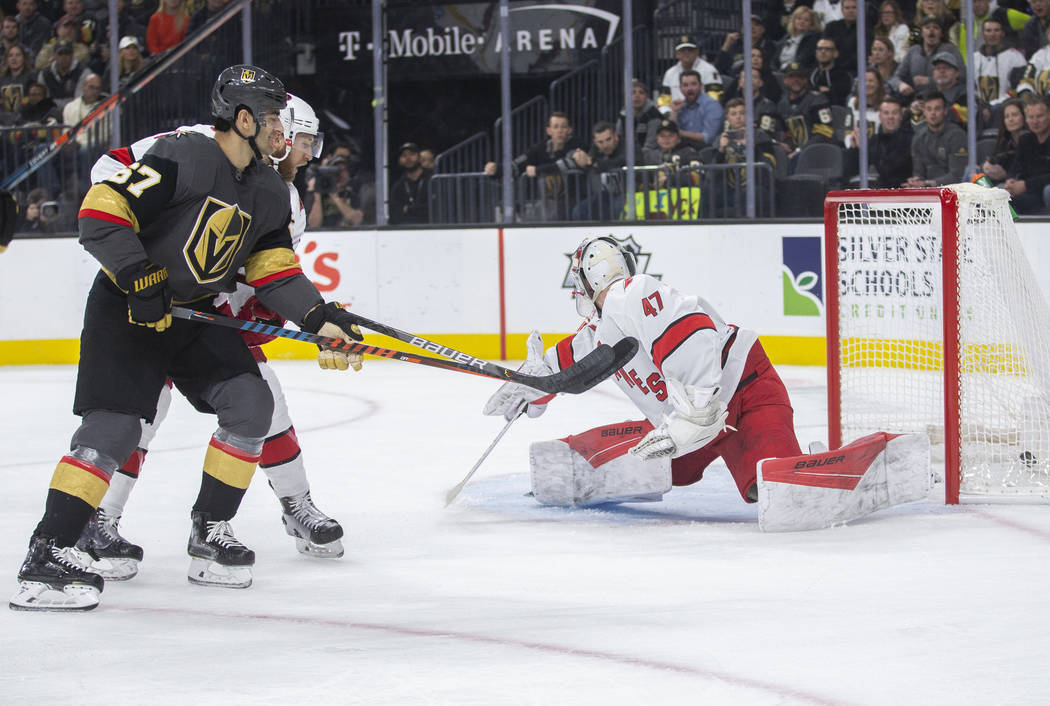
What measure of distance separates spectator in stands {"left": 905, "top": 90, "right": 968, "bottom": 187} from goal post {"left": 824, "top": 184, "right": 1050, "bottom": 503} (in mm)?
2633

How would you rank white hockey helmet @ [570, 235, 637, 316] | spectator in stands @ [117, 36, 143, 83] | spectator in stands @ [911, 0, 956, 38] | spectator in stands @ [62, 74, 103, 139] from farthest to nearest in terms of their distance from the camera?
spectator in stands @ [117, 36, 143, 83] < spectator in stands @ [62, 74, 103, 139] < spectator in stands @ [911, 0, 956, 38] < white hockey helmet @ [570, 235, 637, 316]

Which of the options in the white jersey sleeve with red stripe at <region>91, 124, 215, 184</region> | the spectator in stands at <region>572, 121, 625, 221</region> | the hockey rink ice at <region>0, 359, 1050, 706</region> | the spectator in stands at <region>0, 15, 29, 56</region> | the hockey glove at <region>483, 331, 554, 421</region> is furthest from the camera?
the spectator in stands at <region>0, 15, 29, 56</region>

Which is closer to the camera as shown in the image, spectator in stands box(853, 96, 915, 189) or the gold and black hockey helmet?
the gold and black hockey helmet

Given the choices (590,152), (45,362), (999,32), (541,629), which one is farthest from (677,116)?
(541,629)

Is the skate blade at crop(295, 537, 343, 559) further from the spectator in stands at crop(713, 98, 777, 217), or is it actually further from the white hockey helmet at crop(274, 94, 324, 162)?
the spectator in stands at crop(713, 98, 777, 217)

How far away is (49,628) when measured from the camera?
103 inches

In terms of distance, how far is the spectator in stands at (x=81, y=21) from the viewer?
9391 mm

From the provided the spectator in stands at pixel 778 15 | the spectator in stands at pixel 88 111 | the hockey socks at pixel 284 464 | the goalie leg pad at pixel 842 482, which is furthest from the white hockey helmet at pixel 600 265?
the spectator in stands at pixel 88 111

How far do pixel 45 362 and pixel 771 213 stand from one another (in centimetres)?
389

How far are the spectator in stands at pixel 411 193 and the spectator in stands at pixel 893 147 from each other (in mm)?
2500

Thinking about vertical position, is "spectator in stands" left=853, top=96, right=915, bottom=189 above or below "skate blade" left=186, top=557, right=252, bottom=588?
above

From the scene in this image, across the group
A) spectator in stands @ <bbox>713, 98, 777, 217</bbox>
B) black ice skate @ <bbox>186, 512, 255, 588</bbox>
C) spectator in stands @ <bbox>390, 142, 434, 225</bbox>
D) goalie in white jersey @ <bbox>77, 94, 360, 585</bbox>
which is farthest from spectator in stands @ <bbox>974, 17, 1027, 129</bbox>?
black ice skate @ <bbox>186, 512, 255, 588</bbox>

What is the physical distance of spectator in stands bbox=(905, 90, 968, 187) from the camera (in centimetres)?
693

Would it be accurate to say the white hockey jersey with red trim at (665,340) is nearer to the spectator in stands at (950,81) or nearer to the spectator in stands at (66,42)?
the spectator in stands at (950,81)
